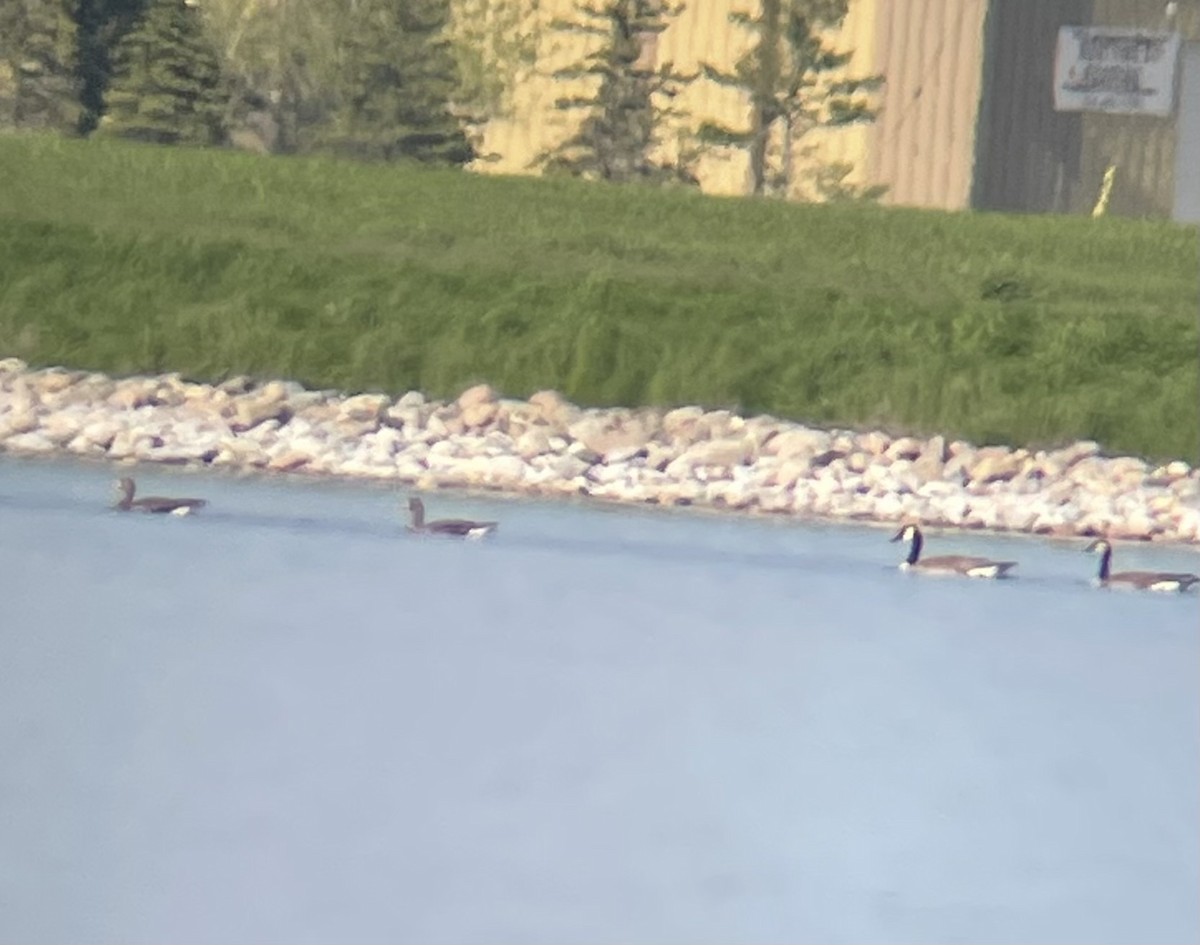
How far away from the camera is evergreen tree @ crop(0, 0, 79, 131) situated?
15.7 m

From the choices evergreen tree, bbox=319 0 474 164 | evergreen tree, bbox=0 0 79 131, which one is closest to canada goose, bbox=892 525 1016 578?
evergreen tree, bbox=319 0 474 164

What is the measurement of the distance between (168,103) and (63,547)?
766cm

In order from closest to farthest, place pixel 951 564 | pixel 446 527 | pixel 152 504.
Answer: pixel 951 564 < pixel 446 527 < pixel 152 504

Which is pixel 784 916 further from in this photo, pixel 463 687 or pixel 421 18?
pixel 421 18

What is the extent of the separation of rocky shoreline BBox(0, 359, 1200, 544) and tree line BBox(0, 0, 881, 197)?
4608 millimetres

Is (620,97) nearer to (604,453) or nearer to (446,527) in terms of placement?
(604,453)

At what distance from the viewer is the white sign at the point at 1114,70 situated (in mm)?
16016

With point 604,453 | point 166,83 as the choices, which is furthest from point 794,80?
point 604,453

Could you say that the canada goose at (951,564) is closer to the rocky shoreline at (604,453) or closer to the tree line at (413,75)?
the rocky shoreline at (604,453)

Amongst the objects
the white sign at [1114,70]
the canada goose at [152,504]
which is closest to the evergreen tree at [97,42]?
the white sign at [1114,70]

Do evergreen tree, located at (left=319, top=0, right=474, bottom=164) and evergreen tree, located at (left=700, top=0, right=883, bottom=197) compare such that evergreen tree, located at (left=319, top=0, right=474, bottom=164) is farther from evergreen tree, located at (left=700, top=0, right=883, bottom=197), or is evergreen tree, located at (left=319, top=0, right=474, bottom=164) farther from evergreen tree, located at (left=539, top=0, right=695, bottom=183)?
evergreen tree, located at (left=700, top=0, right=883, bottom=197)

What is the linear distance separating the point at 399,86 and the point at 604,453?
5862 millimetres

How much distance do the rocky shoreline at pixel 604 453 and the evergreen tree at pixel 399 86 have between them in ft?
15.1

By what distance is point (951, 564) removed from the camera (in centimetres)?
867
